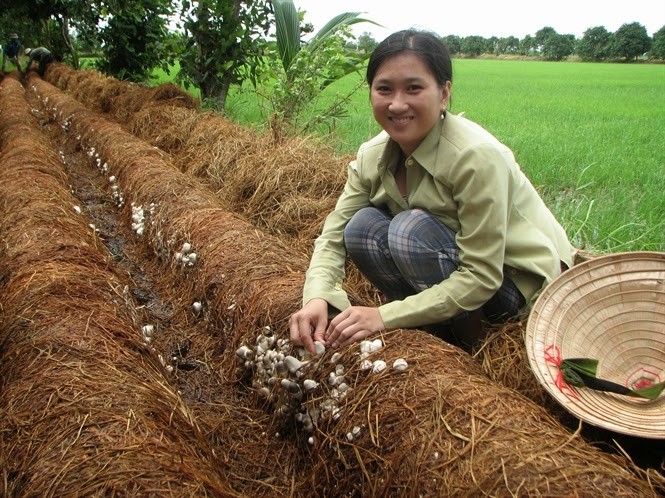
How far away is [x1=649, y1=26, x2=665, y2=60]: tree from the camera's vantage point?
94.1 ft

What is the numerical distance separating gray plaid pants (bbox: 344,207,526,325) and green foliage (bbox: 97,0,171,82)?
9600 mm

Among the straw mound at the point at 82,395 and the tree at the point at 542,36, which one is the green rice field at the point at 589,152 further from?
the tree at the point at 542,36

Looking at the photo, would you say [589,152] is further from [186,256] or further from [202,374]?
[202,374]

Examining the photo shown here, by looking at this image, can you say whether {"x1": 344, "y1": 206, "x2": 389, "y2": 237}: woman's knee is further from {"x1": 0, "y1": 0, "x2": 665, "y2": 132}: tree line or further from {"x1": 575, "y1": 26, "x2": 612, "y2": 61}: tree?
{"x1": 575, "y1": 26, "x2": 612, "y2": 61}: tree

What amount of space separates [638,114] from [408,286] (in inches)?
272

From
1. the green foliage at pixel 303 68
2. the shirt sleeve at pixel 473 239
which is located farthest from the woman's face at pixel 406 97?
the green foliage at pixel 303 68

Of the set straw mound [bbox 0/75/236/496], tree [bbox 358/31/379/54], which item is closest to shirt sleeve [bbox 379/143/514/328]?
straw mound [bbox 0/75/236/496]

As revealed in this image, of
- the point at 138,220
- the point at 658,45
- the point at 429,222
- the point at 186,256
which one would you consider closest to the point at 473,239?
the point at 429,222

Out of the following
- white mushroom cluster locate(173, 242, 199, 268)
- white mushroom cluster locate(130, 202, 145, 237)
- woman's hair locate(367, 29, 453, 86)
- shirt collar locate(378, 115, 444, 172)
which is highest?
woman's hair locate(367, 29, 453, 86)

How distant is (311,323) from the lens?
5.40 ft

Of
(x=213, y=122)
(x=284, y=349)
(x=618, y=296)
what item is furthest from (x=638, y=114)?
(x=284, y=349)

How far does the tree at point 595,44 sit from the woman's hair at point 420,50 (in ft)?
133

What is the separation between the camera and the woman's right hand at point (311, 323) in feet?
5.33

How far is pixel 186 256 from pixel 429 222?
1486 millimetres
